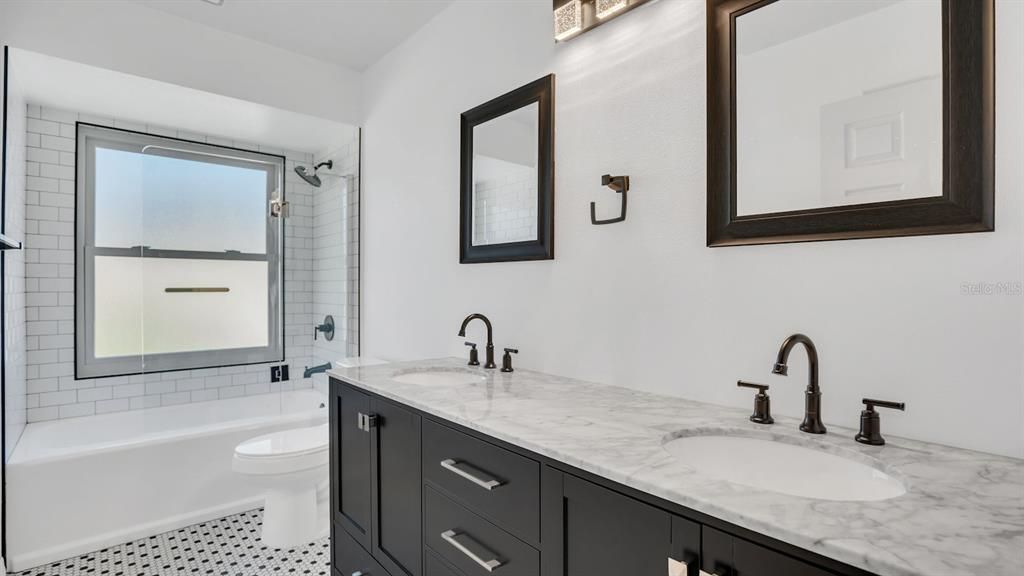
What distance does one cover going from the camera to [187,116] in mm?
3121

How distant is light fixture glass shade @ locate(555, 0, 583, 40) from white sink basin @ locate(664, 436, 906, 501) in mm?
1463

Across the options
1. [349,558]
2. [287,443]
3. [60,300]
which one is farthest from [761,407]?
[60,300]

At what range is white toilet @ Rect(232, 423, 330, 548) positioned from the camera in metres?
2.43

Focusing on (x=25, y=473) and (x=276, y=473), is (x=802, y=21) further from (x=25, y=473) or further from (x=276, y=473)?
(x=25, y=473)

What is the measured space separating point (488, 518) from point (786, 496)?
700mm

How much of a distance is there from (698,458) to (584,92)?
1308 mm

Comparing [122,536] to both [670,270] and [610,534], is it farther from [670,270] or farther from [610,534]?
[670,270]

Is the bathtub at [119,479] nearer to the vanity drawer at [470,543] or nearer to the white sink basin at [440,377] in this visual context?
the white sink basin at [440,377]

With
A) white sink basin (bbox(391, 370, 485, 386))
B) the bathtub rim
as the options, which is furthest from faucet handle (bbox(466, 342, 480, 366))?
the bathtub rim

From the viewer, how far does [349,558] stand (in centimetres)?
192

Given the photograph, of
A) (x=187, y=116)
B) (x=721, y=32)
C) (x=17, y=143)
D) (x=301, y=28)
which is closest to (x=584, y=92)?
(x=721, y=32)

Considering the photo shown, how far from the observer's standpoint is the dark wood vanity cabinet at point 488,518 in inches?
31.1

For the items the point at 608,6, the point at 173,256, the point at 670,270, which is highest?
the point at 608,6

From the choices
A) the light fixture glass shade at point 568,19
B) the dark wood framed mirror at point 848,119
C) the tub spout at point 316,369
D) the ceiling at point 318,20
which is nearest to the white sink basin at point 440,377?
the dark wood framed mirror at point 848,119
